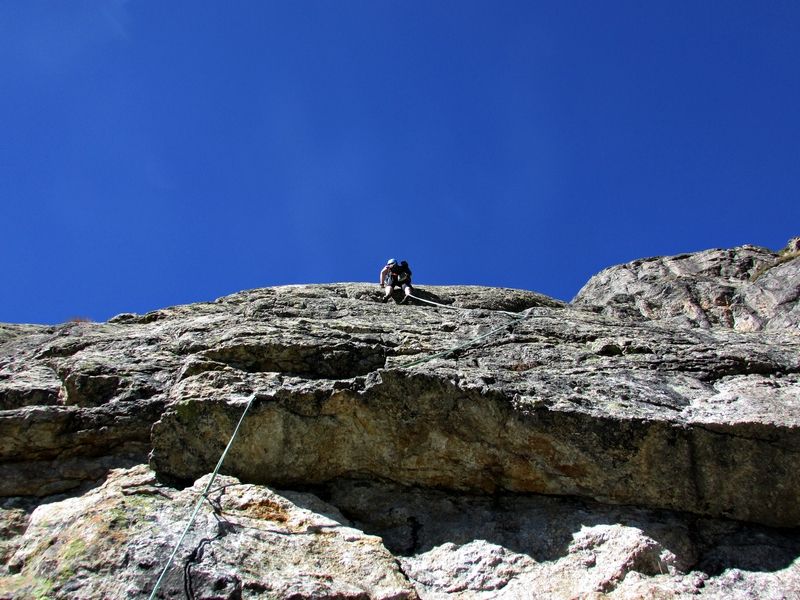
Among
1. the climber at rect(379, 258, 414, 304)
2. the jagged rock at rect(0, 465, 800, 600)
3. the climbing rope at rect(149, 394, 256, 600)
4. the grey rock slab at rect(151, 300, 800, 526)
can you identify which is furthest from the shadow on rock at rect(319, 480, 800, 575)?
the climber at rect(379, 258, 414, 304)

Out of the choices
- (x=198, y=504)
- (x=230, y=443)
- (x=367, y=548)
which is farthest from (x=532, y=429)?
(x=198, y=504)

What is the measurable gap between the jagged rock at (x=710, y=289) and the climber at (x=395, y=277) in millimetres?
4412

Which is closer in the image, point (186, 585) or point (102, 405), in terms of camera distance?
point (186, 585)

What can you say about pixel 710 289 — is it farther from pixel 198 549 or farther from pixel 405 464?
pixel 198 549

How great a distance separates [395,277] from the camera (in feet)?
56.5

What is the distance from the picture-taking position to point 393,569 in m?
7.17

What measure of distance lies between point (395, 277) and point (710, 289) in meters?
8.57

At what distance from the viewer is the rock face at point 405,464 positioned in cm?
695

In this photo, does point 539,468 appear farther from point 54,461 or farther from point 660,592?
point 54,461

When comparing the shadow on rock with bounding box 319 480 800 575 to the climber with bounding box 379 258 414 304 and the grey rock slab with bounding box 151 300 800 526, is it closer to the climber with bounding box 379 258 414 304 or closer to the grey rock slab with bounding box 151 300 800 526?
the grey rock slab with bounding box 151 300 800 526

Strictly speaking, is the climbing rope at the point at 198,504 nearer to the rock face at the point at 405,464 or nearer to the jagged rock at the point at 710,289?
the rock face at the point at 405,464

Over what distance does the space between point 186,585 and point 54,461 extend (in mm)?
3523

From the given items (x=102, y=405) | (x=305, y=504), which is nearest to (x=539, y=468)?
(x=305, y=504)

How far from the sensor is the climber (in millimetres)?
16844
